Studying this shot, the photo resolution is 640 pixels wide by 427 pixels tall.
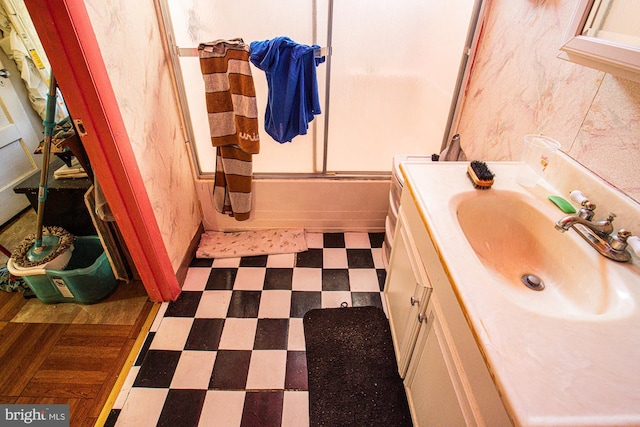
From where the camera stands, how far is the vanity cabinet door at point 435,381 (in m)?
0.75

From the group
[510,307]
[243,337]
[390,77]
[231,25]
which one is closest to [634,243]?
[510,307]

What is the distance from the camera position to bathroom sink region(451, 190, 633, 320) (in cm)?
71

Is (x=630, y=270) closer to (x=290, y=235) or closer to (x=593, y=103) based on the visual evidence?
(x=593, y=103)

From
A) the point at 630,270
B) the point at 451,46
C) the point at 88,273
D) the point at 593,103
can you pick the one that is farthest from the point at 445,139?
the point at 88,273

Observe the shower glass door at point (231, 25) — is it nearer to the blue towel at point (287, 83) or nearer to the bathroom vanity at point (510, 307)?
the blue towel at point (287, 83)

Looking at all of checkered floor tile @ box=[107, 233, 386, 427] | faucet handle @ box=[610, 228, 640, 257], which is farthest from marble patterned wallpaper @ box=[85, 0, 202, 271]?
faucet handle @ box=[610, 228, 640, 257]

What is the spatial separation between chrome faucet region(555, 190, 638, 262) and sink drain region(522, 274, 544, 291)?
0.16m


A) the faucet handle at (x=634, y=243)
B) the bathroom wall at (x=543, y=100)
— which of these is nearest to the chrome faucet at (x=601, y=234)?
the faucet handle at (x=634, y=243)

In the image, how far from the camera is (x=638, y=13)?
0.77 metres

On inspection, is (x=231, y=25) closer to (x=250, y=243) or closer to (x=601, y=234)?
(x=250, y=243)

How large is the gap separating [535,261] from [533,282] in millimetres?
80

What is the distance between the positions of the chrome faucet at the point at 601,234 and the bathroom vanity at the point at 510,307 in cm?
2

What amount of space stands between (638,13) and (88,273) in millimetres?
2171

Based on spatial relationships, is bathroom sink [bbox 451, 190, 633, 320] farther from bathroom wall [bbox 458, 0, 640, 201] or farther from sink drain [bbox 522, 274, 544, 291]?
bathroom wall [bbox 458, 0, 640, 201]
